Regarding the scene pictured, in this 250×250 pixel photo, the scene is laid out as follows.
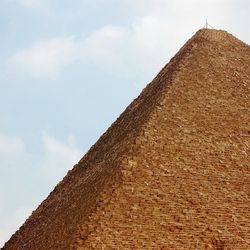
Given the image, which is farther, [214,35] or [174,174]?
[214,35]

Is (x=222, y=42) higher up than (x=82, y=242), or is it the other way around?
(x=222, y=42)

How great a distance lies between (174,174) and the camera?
76.7 ft

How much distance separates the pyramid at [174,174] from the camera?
2189 centimetres

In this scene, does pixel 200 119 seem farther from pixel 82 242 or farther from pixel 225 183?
pixel 82 242

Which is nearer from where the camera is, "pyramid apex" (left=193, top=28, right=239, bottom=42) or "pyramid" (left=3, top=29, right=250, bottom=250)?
"pyramid" (left=3, top=29, right=250, bottom=250)

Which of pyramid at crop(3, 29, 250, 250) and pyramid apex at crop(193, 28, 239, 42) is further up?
pyramid apex at crop(193, 28, 239, 42)

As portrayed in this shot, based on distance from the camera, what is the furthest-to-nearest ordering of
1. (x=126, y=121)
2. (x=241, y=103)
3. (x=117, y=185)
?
(x=126, y=121) < (x=241, y=103) < (x=117, y=185)

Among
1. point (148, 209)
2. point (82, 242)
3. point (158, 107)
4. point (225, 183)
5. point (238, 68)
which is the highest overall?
point (238, 68)

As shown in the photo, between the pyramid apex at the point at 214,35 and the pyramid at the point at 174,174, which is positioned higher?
the pyramid apex at the point at 214,35

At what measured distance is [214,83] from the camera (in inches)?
1086

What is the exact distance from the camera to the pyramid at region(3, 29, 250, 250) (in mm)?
21891

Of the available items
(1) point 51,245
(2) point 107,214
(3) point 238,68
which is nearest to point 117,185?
(2) point 107,214

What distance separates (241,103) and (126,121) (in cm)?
472

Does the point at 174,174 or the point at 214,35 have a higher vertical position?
the point at 214,35
